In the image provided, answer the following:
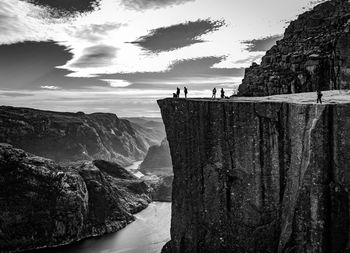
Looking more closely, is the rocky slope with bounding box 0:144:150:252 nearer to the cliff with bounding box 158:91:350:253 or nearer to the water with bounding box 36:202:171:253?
the water with bounding box 36:202:171:253

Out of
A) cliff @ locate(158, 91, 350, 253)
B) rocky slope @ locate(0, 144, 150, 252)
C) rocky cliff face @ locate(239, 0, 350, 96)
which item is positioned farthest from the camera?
rocky slope @ locate(0, 144, 150, 252)

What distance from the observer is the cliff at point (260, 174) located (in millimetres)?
48188

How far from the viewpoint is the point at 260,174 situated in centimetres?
5762

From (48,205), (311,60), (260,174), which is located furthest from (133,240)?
(311,60)

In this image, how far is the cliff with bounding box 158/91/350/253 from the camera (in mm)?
48188

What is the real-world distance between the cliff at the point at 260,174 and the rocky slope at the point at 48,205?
61.9 m

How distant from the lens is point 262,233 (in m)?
57.6

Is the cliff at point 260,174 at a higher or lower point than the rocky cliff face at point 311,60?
lower

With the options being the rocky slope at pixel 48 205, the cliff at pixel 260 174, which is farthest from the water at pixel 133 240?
the cliff at pixel 260 174

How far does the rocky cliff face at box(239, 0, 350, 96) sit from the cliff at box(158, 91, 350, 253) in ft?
35.5

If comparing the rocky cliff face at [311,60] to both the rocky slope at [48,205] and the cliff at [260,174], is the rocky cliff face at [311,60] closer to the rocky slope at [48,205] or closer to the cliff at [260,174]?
the cliff at [260,174]

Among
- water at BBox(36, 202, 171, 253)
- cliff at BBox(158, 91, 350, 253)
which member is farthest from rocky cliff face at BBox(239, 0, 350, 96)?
water at BBox(36, 202, 171, 253)

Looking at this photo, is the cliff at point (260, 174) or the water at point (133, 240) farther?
the water at point (133, 240)

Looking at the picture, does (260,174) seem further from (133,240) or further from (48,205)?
(48,205)
